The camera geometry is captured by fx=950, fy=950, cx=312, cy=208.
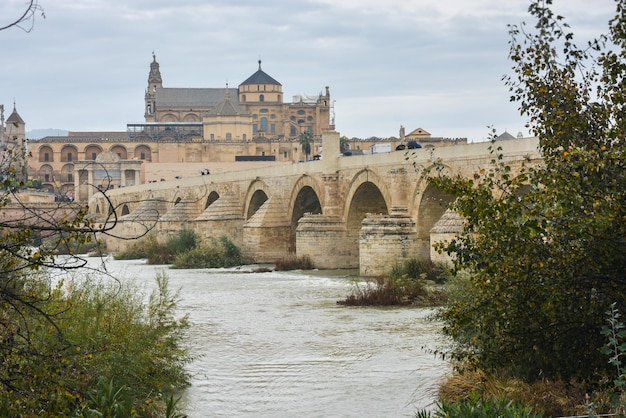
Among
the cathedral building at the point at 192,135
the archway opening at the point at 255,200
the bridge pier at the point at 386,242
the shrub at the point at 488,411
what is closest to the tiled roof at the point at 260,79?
the cathedral building at the point at 192,135

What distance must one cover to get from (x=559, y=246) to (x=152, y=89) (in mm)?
109192

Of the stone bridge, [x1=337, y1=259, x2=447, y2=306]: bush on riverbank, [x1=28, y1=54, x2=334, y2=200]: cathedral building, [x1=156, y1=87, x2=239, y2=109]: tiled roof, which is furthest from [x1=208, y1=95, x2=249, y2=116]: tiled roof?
[x1=337, y1=259, x2=447, y2=306]: bush on riverbank

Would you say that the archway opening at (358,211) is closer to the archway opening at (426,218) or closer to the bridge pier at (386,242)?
the bridge pier at (386,242)

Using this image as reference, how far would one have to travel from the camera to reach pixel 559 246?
715cm

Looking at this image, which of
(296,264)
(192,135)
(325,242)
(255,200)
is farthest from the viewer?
(192,135)

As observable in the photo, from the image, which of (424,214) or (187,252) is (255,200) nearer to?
(187,252)

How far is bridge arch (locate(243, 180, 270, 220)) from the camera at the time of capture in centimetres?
3281

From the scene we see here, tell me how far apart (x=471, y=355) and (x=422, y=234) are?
14.2 meters

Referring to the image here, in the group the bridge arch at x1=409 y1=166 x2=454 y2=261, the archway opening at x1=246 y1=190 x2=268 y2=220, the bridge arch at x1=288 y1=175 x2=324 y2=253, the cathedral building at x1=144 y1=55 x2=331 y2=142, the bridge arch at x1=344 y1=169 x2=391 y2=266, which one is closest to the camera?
the bridge arch at x1=409 y1=166 x2=454 y2=261

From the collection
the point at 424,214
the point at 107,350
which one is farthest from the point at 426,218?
the point at 107,350

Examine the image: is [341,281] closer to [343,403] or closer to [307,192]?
[307,192]

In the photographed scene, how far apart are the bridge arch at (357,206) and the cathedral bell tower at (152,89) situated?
84.2 meters

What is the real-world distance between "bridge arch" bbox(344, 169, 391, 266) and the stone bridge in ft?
0.09

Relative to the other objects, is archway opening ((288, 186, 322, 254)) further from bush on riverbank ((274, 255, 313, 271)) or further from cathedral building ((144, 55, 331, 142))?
cathedral building ((144, 55, 331, 142))
